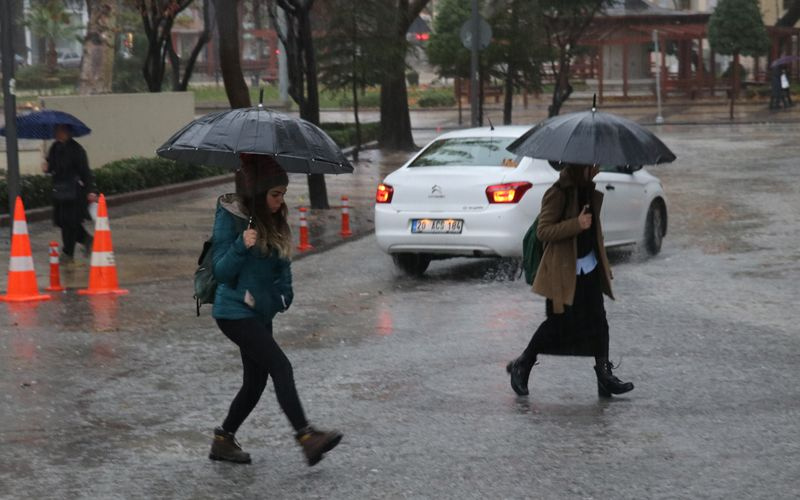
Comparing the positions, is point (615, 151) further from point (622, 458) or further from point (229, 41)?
point (229, 41)

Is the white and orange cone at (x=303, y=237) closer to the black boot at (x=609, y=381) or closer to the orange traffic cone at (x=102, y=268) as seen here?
the orange traffic cone at (x=102, y=268)

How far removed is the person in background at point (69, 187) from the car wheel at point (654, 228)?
19.4 ft

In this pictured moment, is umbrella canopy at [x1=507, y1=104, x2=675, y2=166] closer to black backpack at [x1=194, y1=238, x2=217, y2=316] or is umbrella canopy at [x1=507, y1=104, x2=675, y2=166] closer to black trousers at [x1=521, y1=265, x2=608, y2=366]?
black trousers at [x1=521, y1=265, x2=608, y2=366]

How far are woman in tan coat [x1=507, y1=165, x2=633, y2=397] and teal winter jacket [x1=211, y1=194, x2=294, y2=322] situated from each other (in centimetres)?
207

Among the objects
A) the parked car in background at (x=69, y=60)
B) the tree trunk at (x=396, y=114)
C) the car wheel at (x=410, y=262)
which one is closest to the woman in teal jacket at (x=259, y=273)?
the car wheel at (x=410, y=262)

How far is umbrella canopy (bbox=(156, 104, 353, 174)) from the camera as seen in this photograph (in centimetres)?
692

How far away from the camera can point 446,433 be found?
7824mm

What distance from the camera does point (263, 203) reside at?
687 cm

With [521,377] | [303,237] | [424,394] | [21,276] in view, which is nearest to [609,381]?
[521,377]

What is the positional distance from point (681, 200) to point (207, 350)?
12.3 m

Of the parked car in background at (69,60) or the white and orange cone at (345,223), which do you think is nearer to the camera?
the white and orange cone at (345,223)

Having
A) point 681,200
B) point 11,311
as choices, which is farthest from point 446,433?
point 681,200

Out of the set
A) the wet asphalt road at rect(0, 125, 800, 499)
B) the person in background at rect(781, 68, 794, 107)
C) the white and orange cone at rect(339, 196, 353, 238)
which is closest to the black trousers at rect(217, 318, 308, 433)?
the wet asphalt road at rect(0, 125, 800, 499)

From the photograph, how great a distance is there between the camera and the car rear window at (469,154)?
14164 mm
